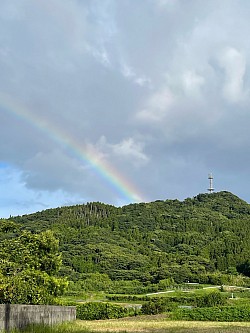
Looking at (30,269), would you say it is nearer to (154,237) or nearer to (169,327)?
(169,327)

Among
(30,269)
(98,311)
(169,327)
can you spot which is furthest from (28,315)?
(98,311)

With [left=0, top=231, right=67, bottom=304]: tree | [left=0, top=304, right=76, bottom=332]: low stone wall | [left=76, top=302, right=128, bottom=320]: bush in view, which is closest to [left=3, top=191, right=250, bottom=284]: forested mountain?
[left=76, top=302, right=128, bottom=320]: bush

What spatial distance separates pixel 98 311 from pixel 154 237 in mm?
103571

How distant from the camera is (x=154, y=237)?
479 feet

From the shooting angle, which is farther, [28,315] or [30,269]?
[30,269]

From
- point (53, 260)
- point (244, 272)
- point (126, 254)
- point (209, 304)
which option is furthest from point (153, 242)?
point (53, 260)

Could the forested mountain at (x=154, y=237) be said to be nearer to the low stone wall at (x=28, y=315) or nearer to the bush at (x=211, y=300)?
the bush at (x=211, y=300)

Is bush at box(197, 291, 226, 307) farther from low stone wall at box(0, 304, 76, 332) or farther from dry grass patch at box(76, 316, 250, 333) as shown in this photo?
low stone wall at box(0, 304, 76, 332)

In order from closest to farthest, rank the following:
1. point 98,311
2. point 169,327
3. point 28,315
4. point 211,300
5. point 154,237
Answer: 1. point 28,315
2. point 169,327
3. point 98,311
4. point 211,300
5. point 154,237

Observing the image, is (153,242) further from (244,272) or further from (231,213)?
(231,213)

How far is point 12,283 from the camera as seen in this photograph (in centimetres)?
2555

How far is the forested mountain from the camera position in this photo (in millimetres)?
105438

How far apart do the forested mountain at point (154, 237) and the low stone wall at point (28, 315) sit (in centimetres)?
6471

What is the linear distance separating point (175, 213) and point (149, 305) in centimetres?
13578
